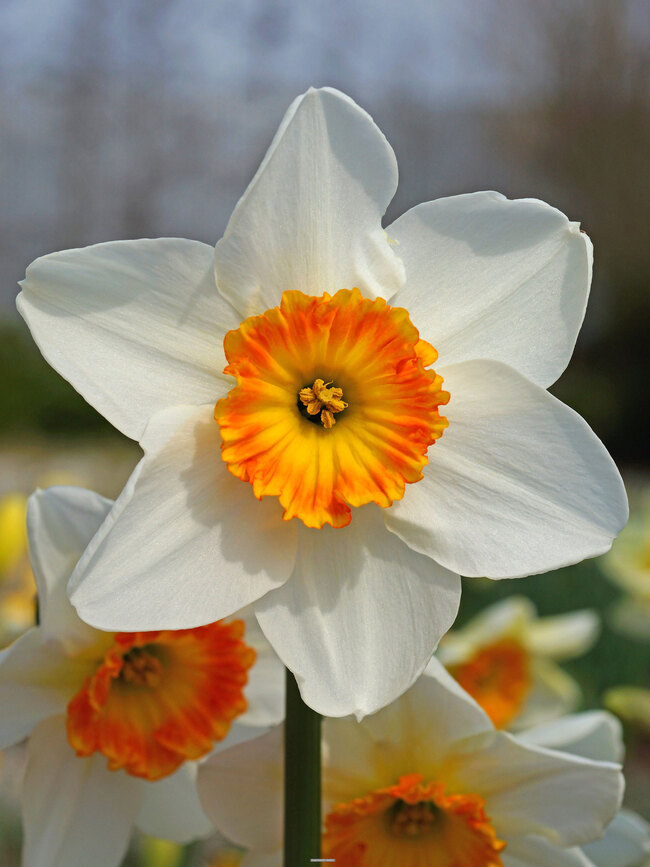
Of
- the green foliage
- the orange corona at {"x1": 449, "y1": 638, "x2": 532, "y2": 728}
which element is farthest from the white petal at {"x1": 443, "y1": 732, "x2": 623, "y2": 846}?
the green foliage

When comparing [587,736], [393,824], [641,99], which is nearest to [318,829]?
[393,824]

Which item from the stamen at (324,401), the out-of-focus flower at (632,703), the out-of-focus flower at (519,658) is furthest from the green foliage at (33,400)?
the stamen at (324,401)

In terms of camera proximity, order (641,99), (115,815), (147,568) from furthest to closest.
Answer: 1. (641,99)
2. (115,815)
3. (147,568)

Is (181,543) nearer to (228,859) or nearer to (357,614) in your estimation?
(357,614)

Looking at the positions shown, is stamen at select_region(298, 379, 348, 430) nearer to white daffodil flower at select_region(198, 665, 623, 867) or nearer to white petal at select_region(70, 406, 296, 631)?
white petal at select_region(70, 406, 296, 631)

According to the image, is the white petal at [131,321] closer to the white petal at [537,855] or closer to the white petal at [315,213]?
the white petal at [315,213]

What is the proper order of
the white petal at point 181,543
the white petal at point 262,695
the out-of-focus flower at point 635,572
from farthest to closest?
1. the out-of-focus flower at point 635,572
2. the white petal at point 262,695
3. the white petal at point 181,543

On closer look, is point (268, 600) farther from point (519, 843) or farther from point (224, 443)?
point (519, 843)
